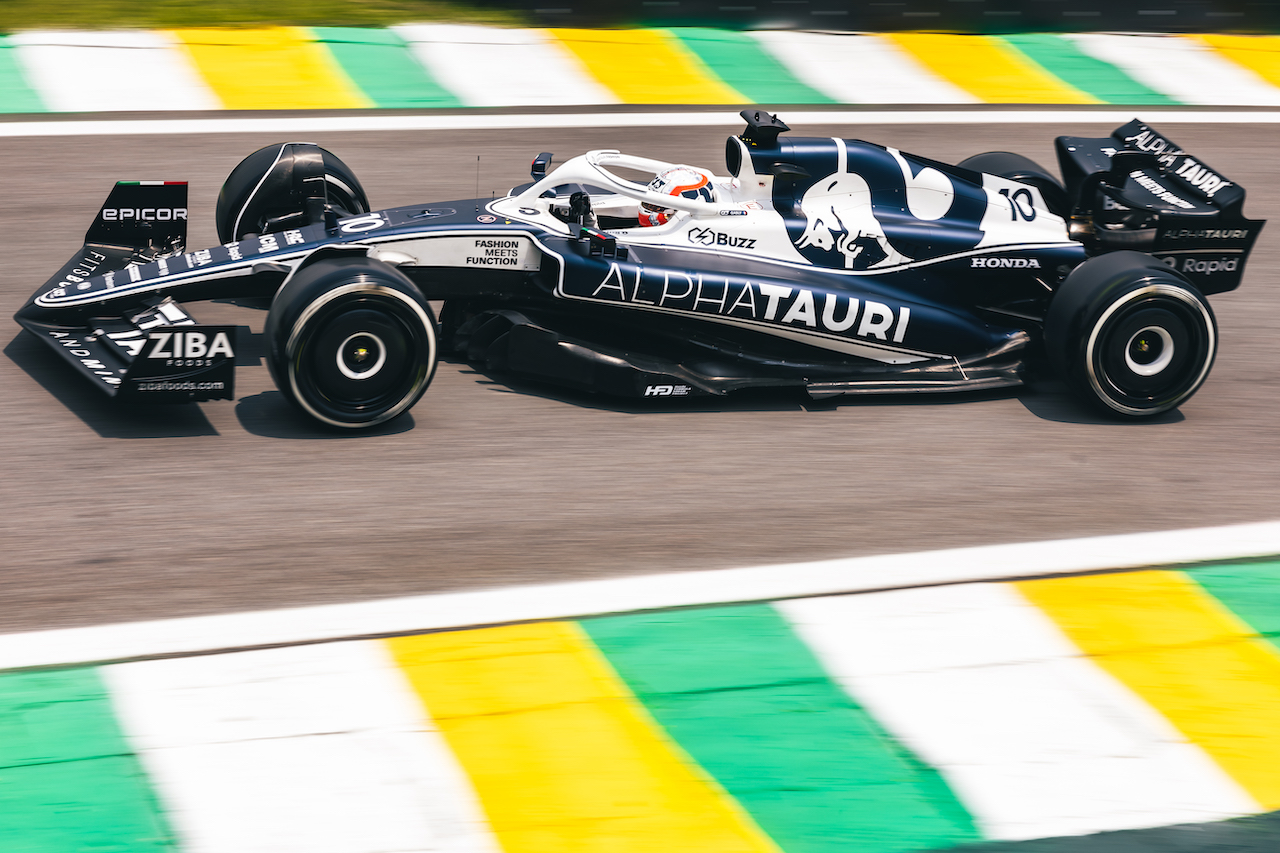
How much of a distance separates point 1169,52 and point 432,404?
10.7m

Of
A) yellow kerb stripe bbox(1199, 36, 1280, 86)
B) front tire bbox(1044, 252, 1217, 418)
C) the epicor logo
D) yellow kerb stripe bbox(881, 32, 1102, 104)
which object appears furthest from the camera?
yellow kerb stripe bbox(1199, 36, 1280, 86)

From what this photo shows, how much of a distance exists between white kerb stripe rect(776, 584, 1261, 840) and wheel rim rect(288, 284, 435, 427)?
2.18 m

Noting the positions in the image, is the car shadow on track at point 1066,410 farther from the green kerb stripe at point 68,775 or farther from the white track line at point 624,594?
the green kerb stripe at point 68,775

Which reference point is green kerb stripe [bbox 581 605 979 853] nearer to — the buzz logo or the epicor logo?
the buzz logo

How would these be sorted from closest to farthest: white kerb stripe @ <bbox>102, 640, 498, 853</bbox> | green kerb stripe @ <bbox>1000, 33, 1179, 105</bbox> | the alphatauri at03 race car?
white kerb stripe @ <bbox>102, 640, 498, 853</bbox> → the alphatauri at03 race car → green kerb stripe @ <bbox>1000, 33, 1179, 105</bbox>

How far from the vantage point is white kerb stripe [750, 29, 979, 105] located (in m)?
12.9

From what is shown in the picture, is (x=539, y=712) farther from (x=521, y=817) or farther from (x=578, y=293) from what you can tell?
(x=578, y=293)

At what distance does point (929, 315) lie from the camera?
7188mm

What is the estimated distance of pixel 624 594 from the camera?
532 centimetres

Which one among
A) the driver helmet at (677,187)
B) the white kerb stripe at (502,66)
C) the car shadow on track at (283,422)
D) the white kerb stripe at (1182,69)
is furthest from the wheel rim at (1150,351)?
the white kerb stripe at (1182,69)

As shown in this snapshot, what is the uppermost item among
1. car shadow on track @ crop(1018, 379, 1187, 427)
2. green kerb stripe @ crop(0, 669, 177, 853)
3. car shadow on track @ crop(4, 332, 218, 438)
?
car shadow on track @ crop(1018, 379, 1187, 427)

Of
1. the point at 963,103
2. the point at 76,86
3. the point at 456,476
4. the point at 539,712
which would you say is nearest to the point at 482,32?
the point at 76,86

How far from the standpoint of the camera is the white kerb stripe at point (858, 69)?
12914mm

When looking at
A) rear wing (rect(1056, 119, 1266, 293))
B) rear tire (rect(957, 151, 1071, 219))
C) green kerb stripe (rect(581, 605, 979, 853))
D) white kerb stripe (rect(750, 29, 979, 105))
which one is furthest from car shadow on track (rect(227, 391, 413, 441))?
white kerb stripe (rect(750, 29, 979, 105))
